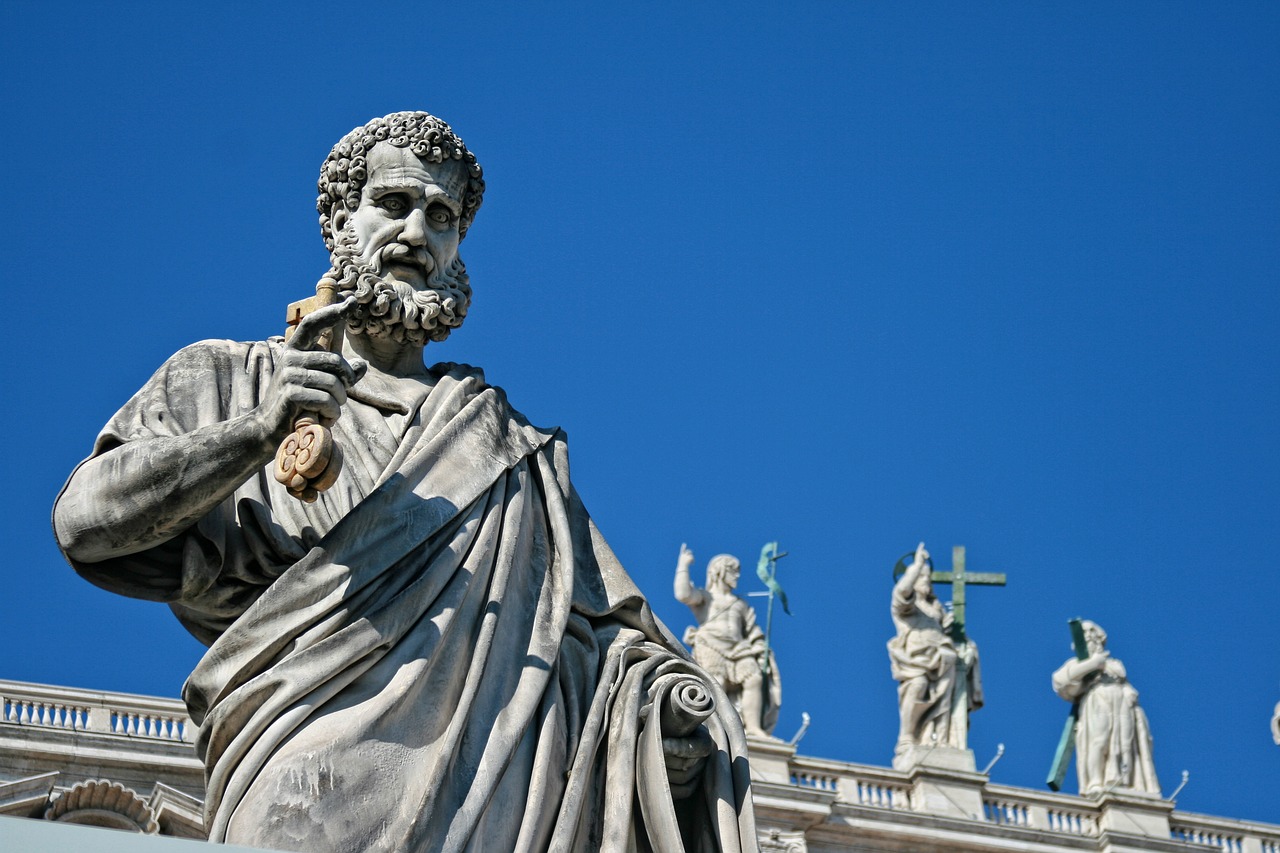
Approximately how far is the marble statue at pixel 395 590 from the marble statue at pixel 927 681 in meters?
25.5

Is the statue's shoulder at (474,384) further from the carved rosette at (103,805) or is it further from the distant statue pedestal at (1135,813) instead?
the distant statue pedestal at (1135,813)

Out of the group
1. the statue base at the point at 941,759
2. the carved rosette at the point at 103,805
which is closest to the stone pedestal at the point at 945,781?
the statue base at the point at 941,759

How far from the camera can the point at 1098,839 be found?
30.2 meters

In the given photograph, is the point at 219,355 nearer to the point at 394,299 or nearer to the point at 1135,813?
the point at 394,299

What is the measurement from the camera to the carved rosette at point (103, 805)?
25500mm

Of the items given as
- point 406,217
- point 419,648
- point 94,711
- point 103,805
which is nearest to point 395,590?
point 419,648

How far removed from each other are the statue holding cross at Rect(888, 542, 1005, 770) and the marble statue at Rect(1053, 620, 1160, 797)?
1.18m

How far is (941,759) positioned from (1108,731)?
2.07m

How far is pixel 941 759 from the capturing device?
30.1 metres

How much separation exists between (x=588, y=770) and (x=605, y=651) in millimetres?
308

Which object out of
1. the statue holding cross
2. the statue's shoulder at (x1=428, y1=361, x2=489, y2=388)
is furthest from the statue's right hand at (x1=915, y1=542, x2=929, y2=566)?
the statue's shoulder at (x1=428, y1=361, x2=489, y2=388)

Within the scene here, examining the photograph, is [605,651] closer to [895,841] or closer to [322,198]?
[322,198]

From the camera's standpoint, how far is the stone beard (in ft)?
17.1

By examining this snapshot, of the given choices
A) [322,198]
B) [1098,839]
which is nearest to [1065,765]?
[1098,839]
